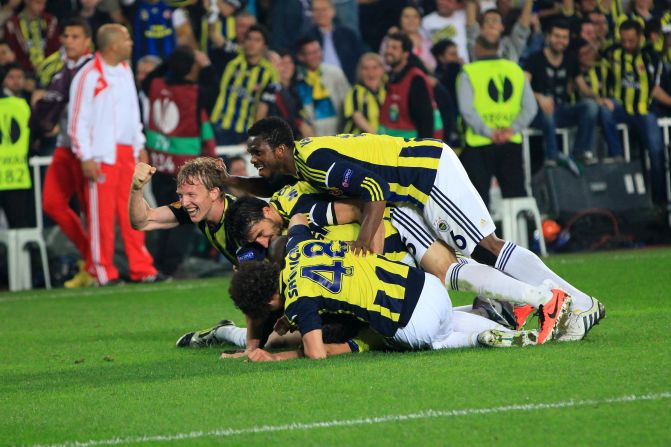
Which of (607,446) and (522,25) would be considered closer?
(607,446)

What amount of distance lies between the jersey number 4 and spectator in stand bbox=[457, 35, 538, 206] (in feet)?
27.7

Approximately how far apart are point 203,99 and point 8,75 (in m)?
2.25

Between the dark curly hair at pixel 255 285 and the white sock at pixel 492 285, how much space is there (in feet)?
3.98

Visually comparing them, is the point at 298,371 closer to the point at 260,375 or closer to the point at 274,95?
→ the point at 260,375

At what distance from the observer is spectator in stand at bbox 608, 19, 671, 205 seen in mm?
16828

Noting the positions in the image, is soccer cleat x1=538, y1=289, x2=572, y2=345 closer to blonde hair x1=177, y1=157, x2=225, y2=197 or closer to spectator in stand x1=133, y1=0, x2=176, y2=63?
blonde hair x1=177, y1=157, x2=225, y2=197

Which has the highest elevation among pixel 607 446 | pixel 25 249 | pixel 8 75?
pixel 8 75

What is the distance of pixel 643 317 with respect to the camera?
29.3 ft

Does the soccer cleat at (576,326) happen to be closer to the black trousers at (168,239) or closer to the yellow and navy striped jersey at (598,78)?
the black trousers at (168,239)

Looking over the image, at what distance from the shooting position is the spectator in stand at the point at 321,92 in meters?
16.3

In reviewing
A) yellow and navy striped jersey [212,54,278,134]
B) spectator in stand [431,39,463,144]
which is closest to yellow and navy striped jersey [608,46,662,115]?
spectator in stand [431,39,463,144]

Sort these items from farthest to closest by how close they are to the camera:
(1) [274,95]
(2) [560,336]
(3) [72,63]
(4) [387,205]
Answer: (1) [274,95]
(3) [72,63]
(4) [387,205]
(2) [560,336]

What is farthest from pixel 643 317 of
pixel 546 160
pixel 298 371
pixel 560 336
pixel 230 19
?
pixel 230 19

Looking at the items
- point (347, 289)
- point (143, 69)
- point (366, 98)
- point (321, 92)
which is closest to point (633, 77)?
point (366, 98)
